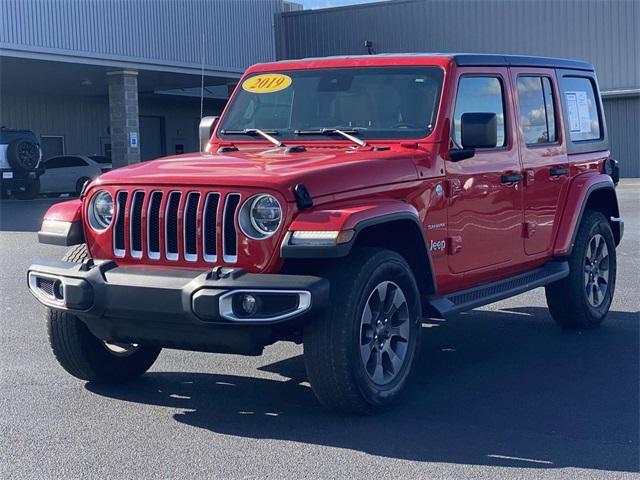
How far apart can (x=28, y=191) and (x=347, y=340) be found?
2605 cm

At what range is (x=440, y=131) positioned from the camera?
6.25 meters

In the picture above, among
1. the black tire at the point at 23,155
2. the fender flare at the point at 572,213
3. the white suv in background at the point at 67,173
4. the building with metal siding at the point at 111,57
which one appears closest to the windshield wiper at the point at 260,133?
the fender flare at the point at 572,213

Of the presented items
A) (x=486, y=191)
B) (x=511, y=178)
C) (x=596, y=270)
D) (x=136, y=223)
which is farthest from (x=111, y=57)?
(x=136, y=223)

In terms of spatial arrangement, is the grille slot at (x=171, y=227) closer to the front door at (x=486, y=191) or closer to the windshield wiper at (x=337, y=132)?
the windshield wiper at (x=337, y=132)

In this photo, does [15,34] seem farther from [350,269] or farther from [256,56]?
[350,269]

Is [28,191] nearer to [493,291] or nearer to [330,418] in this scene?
[493,291]

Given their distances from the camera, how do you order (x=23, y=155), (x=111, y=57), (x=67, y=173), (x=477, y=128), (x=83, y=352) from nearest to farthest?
(x=83, y=352)
(x=477, y=128)
(x=111, y=57)
(x=23, y=155)
(x=67, y=173)

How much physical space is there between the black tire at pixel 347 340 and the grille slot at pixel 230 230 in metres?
0.50

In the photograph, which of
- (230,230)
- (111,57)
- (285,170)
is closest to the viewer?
→ (230,230)

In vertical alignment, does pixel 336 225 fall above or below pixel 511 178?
below

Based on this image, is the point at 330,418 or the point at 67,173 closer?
the point at 330,418

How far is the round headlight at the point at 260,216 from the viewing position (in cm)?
513

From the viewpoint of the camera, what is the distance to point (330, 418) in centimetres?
542

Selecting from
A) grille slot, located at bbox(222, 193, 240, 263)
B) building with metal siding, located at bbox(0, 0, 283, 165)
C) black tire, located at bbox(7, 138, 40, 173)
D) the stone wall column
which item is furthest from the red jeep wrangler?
the stone wall column
